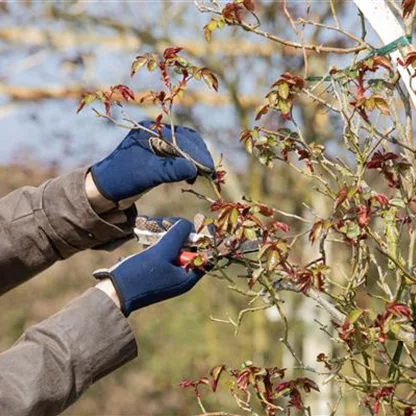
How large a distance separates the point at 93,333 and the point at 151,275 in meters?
0.16

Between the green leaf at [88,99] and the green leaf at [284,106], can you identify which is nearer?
the green leaf at [284,106]

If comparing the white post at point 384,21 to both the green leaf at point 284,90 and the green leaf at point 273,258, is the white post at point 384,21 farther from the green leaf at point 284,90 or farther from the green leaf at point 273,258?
the green leaf at point 273,258

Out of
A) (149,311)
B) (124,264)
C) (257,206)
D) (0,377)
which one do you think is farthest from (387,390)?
(149,311)

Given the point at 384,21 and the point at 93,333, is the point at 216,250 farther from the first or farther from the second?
the point at 384,21

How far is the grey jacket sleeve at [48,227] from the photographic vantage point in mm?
2543

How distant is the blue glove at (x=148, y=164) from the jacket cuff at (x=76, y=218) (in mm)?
67

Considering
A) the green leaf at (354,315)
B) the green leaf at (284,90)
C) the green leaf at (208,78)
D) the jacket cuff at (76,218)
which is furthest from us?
the jacket cuff at (76,218)

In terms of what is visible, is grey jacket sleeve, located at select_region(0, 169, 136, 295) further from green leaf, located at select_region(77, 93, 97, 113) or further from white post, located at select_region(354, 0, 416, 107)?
white post, located at select_region(354, 0, 416, 107)

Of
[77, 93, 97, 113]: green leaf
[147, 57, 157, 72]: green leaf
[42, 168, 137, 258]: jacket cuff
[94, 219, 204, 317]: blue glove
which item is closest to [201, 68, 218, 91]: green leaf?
[147, 57, 157, 72]: green leaf

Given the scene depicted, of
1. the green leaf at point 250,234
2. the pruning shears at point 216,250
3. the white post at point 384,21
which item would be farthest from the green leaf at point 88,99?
the white post at point 384,21

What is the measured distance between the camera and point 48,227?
259cm

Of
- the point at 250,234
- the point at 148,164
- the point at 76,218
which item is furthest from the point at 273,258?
the point at 76,218

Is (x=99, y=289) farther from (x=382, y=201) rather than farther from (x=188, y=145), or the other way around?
(x=382, y=201)

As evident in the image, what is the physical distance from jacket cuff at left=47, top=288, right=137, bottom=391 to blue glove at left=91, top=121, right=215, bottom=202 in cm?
31
